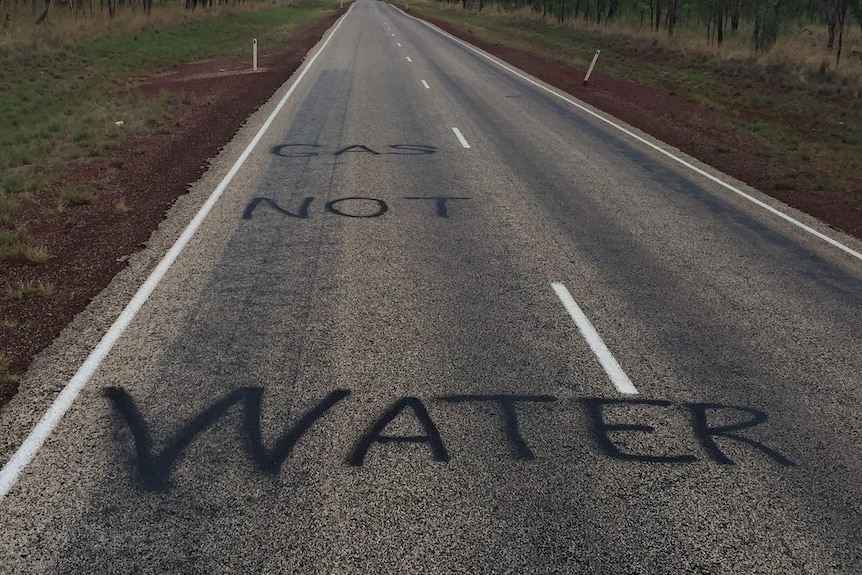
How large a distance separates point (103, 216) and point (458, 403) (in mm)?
6031

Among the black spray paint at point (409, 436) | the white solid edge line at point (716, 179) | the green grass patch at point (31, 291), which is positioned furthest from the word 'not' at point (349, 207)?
the white solid edge line at point (716, 179)

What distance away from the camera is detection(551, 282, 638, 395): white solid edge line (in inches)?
194

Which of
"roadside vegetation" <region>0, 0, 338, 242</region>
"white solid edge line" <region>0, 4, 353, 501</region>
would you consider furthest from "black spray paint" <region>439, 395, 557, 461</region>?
"roadside vegetation" <region>0, 0, 338, 242</region>

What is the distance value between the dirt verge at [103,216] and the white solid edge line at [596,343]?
4.13 meters

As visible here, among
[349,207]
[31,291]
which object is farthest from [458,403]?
[349,207]

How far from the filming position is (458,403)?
4590 millimetres

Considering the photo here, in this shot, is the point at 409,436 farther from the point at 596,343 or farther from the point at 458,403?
the point at 596,343

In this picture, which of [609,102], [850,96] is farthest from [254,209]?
[850,96]

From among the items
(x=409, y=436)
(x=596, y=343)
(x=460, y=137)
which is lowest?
(x=409, y=436)

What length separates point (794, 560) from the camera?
3350 millimetres

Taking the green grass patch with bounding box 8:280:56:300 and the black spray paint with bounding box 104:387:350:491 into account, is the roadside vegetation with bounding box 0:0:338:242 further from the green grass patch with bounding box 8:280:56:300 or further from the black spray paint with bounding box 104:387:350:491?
the black spray paint with bounding box 104:387:350:491

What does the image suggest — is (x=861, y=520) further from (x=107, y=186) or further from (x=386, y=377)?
(x=107, y=186)

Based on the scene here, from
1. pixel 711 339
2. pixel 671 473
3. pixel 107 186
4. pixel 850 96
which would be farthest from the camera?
pixel 850 96

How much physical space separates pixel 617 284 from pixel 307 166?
19.5 feet
